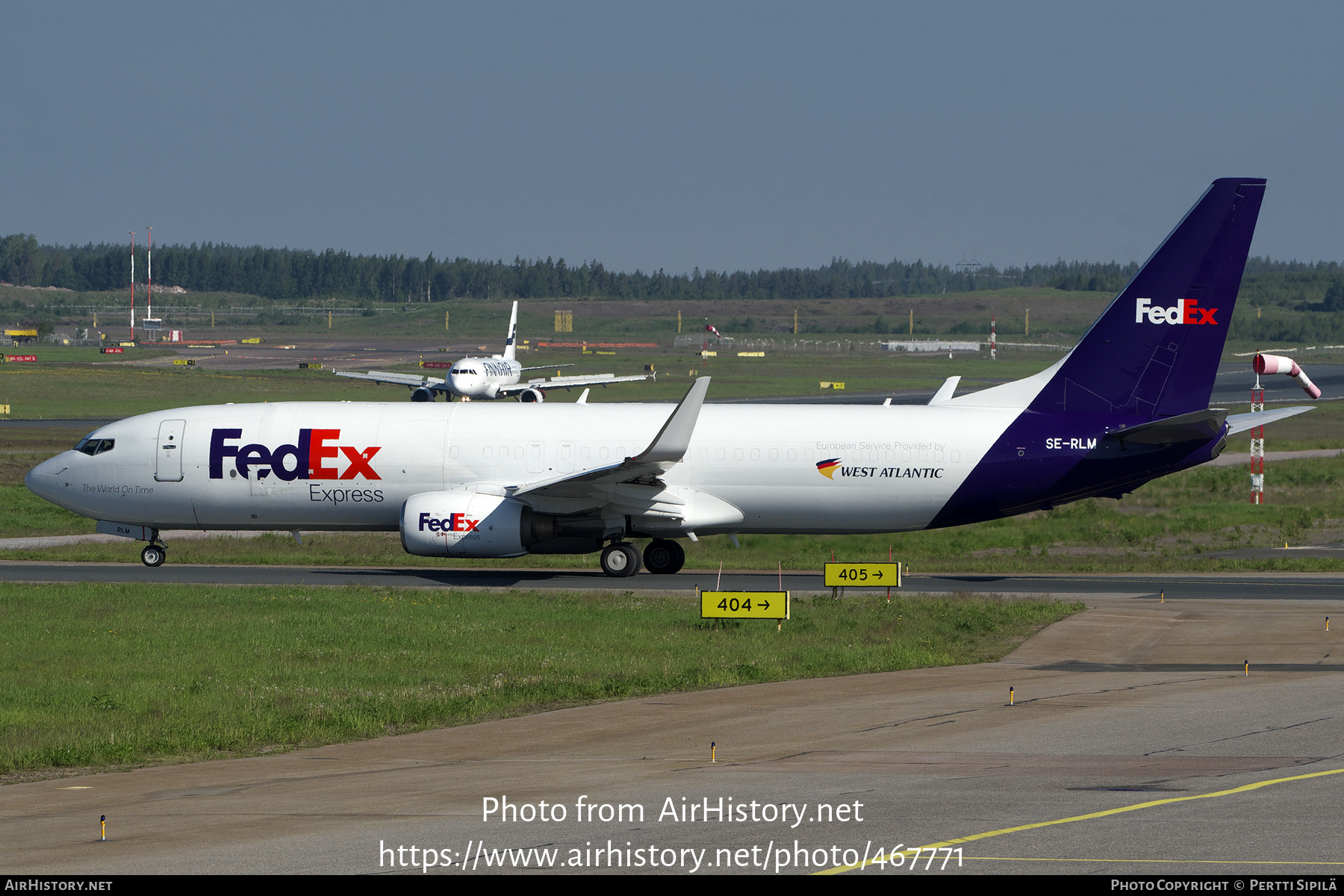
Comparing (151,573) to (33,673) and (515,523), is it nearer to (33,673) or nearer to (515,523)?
(515,523)

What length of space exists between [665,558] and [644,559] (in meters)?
0.74

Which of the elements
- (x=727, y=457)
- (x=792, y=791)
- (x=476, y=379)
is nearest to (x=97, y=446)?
(x=727, y=457)

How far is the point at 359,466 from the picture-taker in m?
36.9

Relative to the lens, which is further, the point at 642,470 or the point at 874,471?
the point at 874,471

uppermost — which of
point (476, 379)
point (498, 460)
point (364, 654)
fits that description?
point (498, 460)

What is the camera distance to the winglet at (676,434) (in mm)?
33812

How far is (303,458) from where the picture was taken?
122 ft

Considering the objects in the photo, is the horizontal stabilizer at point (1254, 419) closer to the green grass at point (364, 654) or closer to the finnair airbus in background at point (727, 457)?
the finnair airbus in background at point (727, 457)

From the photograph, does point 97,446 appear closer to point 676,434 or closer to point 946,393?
point 676,434

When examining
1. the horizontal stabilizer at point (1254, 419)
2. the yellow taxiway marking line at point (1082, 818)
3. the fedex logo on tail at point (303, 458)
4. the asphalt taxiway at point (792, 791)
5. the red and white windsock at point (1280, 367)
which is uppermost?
the red and white windsock at point (1280, 367)

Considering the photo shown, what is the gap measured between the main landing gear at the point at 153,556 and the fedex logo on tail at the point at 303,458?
3.19 metres

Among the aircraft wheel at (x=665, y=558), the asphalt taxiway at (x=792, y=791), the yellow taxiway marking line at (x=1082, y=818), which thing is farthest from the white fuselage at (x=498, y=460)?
the yellow taxiway marking line at (x=1082, y=818)

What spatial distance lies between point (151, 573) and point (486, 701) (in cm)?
1922

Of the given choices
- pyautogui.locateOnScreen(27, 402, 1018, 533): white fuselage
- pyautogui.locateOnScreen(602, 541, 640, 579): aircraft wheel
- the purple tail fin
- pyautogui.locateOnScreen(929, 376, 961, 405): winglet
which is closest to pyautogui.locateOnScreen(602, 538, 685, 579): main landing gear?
pyautogui.locateOnScreen(602, 541, 640, 579): aircraft wheel
